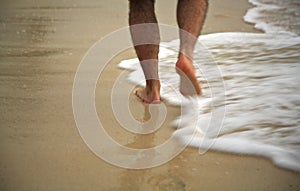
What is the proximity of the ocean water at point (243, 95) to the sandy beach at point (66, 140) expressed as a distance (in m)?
0.08

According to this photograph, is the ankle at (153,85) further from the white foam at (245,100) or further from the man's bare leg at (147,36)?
the white foam at (245,100)

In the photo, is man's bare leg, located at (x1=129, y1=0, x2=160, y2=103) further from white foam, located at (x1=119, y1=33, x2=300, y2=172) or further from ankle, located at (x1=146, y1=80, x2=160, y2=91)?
white foam, located at (x1=119, y1=33, x2=300, y2=172)

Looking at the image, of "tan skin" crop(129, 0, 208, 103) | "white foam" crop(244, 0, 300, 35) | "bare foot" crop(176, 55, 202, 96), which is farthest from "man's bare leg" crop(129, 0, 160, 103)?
"white foam" crop(244, 0, 300, 35)

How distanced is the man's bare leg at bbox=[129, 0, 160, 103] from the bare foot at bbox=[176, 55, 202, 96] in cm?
13

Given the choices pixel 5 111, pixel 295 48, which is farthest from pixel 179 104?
pixel 295 48

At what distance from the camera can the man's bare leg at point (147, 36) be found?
6.13ft

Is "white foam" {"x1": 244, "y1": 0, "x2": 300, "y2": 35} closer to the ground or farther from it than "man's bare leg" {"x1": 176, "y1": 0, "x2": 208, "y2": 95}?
closer to the ground

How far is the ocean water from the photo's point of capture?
1.53 metres

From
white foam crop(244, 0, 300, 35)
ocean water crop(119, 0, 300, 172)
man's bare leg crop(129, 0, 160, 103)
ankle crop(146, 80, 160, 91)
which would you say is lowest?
white foam crop(244, 0, 300, 35)

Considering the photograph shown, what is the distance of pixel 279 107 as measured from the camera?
5.91 feet

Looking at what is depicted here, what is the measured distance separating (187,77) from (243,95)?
0.33 meters

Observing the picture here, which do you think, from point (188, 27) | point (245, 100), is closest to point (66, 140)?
point (188, 27)

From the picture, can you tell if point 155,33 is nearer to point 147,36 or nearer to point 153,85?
point 147,36

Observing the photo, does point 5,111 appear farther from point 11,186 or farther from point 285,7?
point 285,7
